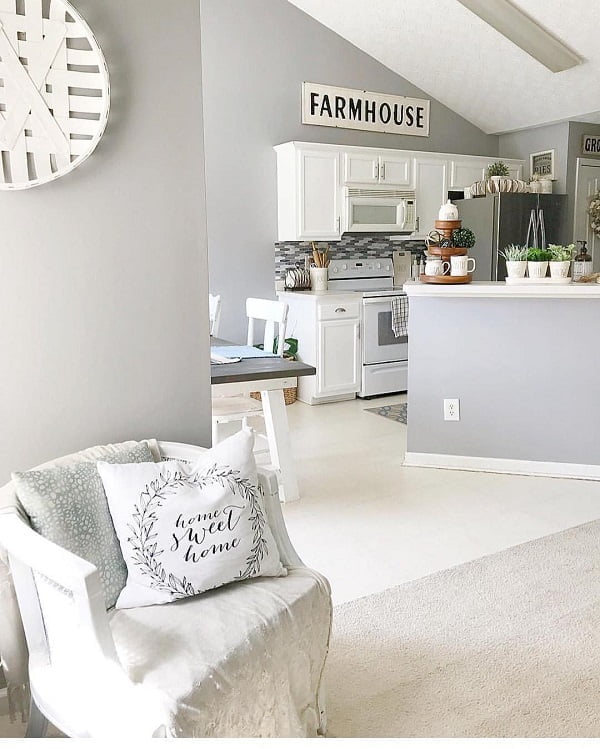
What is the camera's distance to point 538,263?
3.85 metres

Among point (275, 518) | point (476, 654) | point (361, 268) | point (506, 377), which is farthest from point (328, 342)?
point (275, 518)

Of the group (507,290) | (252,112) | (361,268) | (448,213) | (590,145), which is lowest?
(507,290)

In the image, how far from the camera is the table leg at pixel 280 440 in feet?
11.3

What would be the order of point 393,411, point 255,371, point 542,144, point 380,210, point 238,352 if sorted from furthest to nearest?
1. point 542,144
2. point 380,210
3. point 393,411
4. point 238,352
5. point 255,371

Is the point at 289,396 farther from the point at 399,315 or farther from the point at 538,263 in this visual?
the point at 538,263

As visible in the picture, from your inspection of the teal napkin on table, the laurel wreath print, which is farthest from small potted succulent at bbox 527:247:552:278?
the laurel wreath print

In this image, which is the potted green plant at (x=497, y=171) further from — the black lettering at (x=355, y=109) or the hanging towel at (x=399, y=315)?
the hanging towel at (x=399, y=315)

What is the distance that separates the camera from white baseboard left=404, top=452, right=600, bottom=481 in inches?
155

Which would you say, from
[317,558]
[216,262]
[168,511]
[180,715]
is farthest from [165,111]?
[216,262]

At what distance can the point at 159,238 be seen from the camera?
2119mm

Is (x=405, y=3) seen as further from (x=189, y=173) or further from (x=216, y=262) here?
(x=189, y=173)

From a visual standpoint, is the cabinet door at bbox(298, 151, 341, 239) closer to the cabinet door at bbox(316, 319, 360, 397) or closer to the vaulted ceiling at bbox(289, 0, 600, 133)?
the cabinet door at bbox(316, 319, 360, 397)

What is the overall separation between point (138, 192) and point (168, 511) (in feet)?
3.14

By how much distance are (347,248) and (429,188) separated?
2.96 ft
